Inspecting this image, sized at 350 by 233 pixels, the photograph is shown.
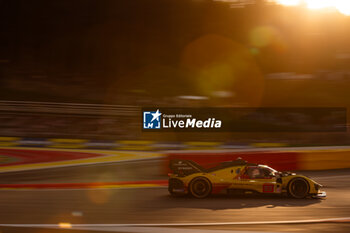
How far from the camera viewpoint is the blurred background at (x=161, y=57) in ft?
102

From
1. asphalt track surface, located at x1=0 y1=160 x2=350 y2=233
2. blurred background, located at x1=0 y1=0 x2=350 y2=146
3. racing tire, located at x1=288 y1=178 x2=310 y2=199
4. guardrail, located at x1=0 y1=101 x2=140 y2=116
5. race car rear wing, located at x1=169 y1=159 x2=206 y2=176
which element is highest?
blurred background, located at x1=0 y1=0 x2=350 y2=146

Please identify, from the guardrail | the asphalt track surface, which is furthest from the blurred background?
the asphalt track surface

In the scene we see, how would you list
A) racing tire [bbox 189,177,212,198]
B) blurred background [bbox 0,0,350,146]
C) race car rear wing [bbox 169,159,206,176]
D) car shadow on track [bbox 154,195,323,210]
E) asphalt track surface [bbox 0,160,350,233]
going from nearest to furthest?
asphalt track surface [bbox 0,160,350,233] → car shadow on track [bbox 154,195,323,210] → racing tire [bbox 189,177,212,198] → race car rear wing [bbox 169,159,206,176] → blurred background [bbox 0,0,350,146]

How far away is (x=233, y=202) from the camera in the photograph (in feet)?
31.2

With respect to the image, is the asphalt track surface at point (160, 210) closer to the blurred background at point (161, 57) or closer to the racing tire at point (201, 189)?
the racing tire at point (201, 189)

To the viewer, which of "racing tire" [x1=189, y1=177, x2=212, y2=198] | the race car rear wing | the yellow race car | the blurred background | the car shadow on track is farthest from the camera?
the blurred background

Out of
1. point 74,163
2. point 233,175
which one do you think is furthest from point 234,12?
point 233,175

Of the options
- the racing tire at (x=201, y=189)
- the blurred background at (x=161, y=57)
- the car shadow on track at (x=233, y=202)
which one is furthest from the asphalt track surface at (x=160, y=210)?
the blurred background at (x=161, y=57)

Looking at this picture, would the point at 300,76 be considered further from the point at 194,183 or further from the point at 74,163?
the point at 194,183

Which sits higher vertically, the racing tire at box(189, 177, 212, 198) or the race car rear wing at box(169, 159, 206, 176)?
the race car rear wing at box(169, 159, 206, 176)

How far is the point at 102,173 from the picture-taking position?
47.7 ft

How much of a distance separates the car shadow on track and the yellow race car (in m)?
0.16

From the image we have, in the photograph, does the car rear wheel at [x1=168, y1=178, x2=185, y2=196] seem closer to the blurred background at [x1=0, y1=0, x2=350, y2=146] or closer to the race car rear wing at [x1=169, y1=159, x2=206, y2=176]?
the race car rear wing at [x1=169, y1=159, x2=206, y2=176]

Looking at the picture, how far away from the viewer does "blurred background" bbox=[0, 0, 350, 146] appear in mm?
30953
